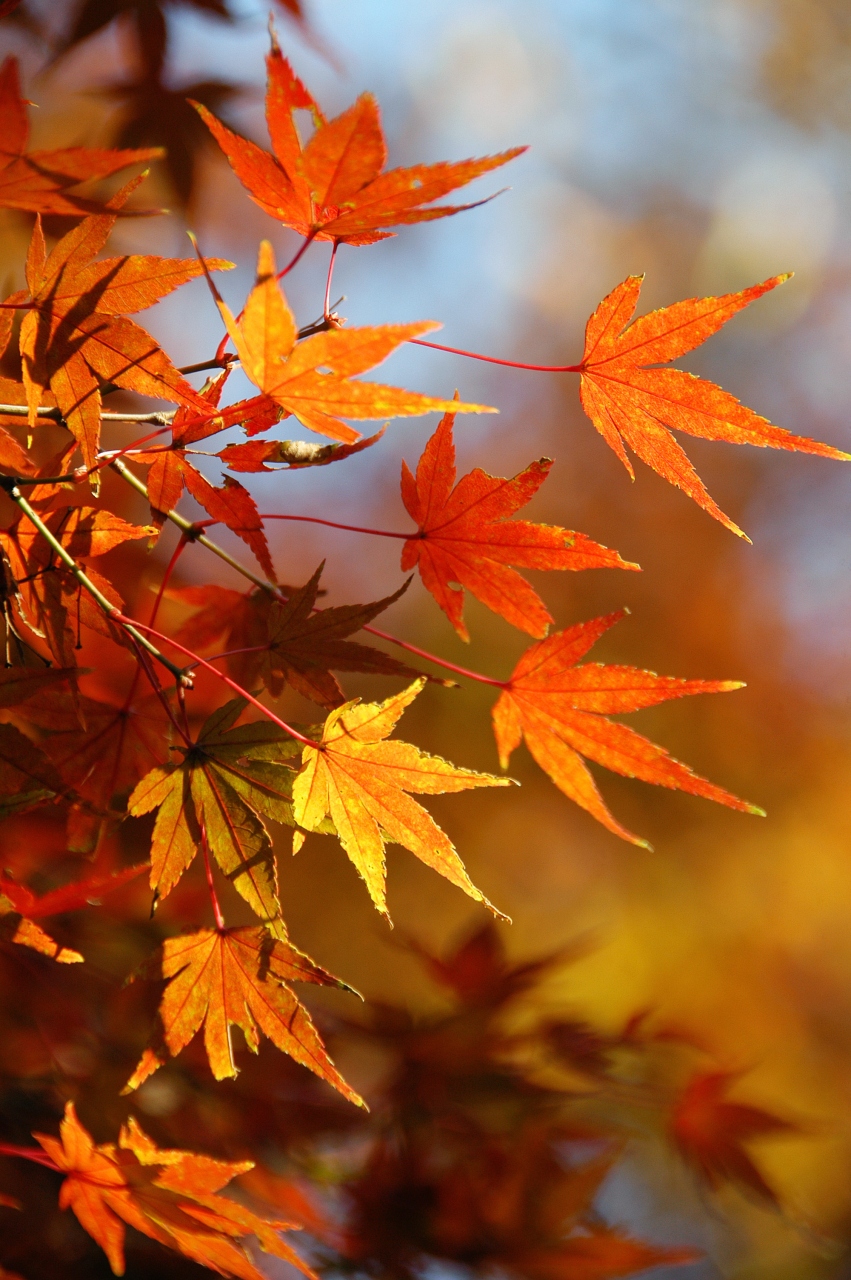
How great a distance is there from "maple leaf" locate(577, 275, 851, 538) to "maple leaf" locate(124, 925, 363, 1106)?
25 cm

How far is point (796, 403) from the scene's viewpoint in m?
2.35

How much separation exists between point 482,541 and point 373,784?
11cm

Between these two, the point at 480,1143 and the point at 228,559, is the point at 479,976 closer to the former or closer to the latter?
the point at 480,1143

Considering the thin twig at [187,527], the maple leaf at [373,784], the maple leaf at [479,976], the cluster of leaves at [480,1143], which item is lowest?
the cluster of leaves at [480,1143]

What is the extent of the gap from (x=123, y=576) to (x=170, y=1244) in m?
0.82

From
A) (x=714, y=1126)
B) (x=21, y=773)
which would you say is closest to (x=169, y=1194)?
(x=21, y=773)

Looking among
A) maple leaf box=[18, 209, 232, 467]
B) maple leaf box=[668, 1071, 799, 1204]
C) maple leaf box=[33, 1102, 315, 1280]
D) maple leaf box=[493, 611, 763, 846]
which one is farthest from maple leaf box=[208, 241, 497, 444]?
maple leaf box=[668, 1071, 799, 1204]

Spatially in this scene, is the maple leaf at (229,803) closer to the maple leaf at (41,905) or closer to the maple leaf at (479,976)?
the maple leaf at (41,905)

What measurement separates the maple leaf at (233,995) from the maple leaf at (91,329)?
0.65 ft

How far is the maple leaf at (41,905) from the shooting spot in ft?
1.06

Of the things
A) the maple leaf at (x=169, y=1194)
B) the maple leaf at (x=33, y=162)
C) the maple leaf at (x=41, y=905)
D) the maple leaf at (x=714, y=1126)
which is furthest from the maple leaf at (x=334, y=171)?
the maple leaf at (x=714, y=1126)

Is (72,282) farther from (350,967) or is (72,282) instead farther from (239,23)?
(350,967)

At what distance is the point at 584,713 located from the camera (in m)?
0.38

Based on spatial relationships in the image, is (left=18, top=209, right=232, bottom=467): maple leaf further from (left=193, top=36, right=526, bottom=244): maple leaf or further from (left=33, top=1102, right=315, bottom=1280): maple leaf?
(left=33, top=1102, right=315, bottom=1280): maple leaf
